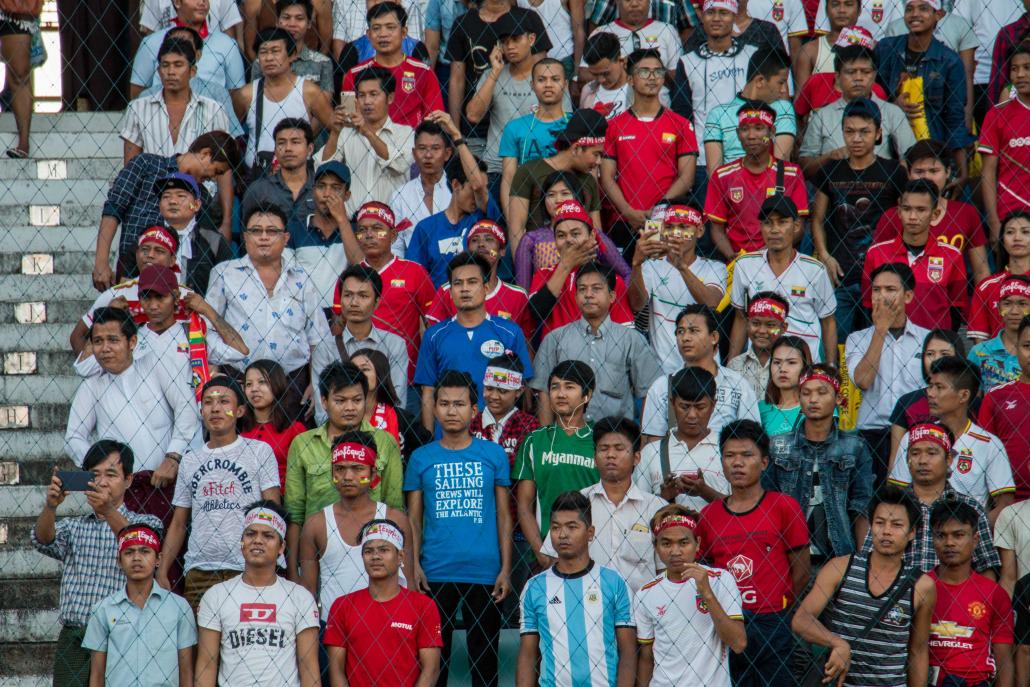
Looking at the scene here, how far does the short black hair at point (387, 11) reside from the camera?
29.0 feet

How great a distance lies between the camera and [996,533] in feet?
21.5

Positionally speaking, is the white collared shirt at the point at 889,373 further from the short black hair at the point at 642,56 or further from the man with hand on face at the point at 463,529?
the short black hair at the point at 642,56

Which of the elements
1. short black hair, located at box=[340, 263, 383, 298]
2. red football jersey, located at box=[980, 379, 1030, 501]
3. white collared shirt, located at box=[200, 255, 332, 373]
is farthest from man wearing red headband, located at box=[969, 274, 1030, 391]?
white collared shirt, located at box=[200, 255, 332, 373]

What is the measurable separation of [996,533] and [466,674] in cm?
218

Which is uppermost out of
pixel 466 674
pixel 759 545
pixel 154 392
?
pixel 154 392

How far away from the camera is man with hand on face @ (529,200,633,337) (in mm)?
7500

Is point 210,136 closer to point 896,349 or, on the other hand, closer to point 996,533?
point 896,349

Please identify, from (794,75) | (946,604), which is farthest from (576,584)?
(794,75)

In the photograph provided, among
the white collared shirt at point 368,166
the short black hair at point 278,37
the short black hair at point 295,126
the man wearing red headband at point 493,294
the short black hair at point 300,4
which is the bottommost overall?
the man wearing red headband at point 493,294

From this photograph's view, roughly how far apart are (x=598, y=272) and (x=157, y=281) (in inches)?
75.5

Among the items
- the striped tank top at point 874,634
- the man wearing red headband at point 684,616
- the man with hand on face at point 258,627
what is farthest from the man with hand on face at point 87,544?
the striped tank top at point 874,634

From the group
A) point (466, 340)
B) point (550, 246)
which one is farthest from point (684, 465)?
point (550, 246)

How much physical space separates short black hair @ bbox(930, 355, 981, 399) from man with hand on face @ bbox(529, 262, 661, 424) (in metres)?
1.20

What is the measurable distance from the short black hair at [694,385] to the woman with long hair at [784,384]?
0.31 metres
